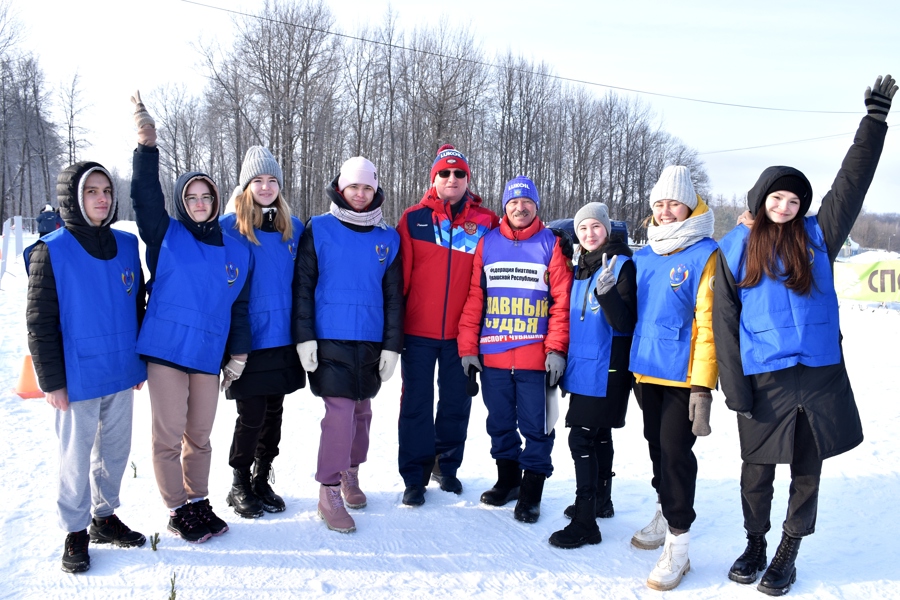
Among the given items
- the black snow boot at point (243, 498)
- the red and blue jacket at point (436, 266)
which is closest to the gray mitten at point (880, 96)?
the red and blue jacket at point (436, 266)

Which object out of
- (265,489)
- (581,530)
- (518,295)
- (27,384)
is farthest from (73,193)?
(581,530)

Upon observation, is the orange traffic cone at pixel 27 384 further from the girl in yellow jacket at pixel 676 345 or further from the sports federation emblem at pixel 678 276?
the sports federation emblem at pixel 678 276

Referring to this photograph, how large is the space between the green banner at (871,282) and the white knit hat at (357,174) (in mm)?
13012

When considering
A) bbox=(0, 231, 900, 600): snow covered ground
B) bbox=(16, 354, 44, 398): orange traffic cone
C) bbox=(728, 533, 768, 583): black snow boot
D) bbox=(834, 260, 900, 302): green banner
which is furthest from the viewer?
bbox=(834, 260, 900, 302): green banner

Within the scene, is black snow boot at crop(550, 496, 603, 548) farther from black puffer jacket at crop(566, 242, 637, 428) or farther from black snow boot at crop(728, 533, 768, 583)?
black snow boot at crop(728, 533, 768, 583)

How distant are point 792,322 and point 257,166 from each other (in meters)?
2.99

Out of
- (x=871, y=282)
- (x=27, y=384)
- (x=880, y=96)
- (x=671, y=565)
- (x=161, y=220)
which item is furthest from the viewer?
(x=871, y=282)

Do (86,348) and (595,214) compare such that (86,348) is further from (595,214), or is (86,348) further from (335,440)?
(595,214)

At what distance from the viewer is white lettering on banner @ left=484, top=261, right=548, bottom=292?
3.63 meters

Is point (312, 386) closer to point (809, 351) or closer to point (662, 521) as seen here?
point (662, 521)

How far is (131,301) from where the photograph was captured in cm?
→ 308

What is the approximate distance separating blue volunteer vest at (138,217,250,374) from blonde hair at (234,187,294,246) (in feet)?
0.79

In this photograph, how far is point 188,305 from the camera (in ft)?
10.2

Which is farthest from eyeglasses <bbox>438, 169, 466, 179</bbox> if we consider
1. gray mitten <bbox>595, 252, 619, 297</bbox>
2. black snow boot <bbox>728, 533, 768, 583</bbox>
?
black snow boot <bbox>728, 533, 768, 583</bbox>
